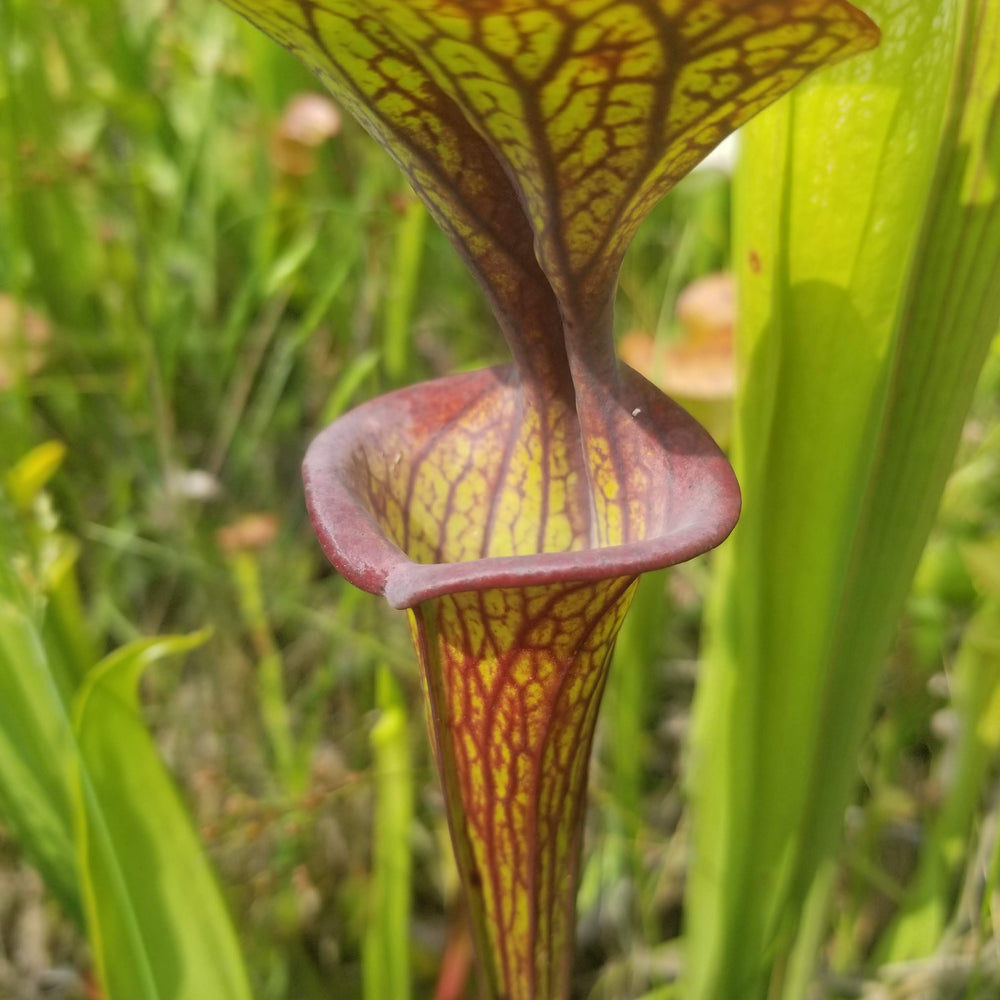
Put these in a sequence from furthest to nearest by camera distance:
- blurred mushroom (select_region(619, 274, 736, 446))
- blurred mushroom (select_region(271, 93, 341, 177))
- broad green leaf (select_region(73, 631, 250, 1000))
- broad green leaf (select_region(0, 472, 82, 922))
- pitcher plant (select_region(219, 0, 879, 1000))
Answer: blurred mushroom (select_region(271, 93, 341, 177)), blurred mushroom (select_region(619, 274, 736, 446)), broad green leaf (select_region(0, 472, 82, 922)), broad green leaf (select_region(73, 631, 250, 1000)), pitcher plant (select_region(219, 0, 879, 1000))

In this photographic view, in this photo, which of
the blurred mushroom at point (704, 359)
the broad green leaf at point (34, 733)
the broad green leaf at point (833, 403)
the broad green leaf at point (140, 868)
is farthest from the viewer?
the blurred mushroom at point (704, 359)

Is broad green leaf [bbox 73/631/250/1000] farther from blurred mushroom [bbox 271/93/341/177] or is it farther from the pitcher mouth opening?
blurred mushroom [bbox 271/93/341/177]

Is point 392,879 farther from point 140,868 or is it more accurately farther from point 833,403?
point 833,403

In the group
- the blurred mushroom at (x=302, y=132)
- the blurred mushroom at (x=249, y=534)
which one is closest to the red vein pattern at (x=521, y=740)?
the blurred mushroom at (x=249, y=534)

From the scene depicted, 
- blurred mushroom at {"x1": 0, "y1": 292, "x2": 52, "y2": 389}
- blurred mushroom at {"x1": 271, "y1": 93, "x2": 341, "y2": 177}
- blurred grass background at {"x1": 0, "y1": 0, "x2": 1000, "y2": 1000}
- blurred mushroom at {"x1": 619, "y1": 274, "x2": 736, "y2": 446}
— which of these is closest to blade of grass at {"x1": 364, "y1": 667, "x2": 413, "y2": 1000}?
blurred grass background at {"x1": 0, "y1": 0, "x2": 1000, "y2": 1000}

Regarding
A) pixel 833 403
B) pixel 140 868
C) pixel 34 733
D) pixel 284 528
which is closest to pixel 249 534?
pixel 284 528

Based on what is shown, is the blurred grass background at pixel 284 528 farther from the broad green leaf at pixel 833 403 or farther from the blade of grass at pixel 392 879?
the broad green leaf at pixel 833 403

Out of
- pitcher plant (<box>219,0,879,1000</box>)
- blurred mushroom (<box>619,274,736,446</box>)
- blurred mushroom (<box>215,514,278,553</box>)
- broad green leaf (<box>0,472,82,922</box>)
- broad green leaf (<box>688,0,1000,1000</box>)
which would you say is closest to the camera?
pitcher plant (<box>219,0,879,1000</box>)
